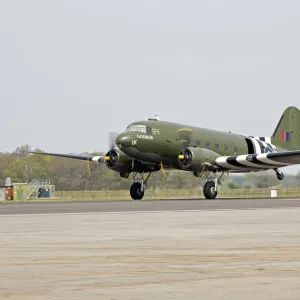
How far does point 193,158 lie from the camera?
55.8 m

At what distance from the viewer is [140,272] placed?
1150 centimetres

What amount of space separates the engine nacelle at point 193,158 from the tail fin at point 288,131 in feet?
42.5

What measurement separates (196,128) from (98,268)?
1866 inches

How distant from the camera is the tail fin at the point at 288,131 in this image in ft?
226

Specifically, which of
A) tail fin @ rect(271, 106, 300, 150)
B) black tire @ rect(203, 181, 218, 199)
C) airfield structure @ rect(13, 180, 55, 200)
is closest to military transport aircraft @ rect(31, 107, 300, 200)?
black tire @ rect(203, 181, 218, 199)

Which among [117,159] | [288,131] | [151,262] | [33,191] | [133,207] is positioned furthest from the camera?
[33,191]

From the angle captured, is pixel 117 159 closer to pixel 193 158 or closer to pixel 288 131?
pixel 193 158

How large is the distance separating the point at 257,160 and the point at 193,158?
17.3 feet

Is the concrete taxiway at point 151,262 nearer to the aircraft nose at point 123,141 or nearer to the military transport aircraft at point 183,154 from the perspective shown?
the aircraft nose at point 123,141

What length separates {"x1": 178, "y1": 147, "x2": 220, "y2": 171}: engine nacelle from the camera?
5591cm

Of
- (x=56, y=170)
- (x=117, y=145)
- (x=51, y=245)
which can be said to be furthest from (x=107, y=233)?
(x=56, y=170)

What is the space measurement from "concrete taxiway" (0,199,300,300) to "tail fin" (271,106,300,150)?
46616 millimetres

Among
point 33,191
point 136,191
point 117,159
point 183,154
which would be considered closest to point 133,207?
point 183,154

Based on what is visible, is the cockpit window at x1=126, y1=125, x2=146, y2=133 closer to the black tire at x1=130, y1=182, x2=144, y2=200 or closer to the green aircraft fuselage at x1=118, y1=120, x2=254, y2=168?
the green aircraft fuselage at x1=118, y1=120, x2=254, y2=168
